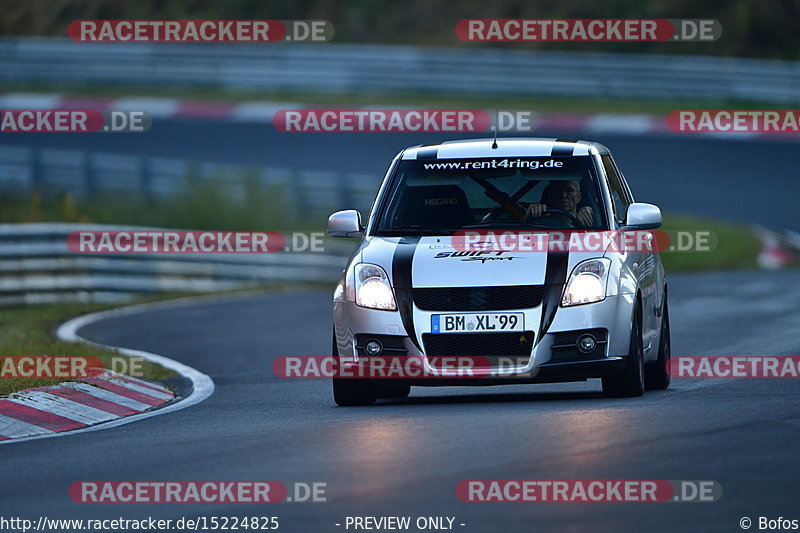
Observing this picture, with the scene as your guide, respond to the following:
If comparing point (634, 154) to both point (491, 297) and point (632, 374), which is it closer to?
point (632, 374)

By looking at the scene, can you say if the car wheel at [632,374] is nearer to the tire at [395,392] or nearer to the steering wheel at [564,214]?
the steering wheel at [564,214]

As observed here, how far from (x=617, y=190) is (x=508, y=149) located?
2.79 feet

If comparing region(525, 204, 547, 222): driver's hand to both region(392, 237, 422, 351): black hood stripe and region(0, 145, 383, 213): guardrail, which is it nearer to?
region(392, 237, 422, 351): black hood stripe

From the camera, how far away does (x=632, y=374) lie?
11211 millimetres

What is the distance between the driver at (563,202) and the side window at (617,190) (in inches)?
10.9

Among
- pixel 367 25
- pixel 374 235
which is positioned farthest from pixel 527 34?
pixel 374 235

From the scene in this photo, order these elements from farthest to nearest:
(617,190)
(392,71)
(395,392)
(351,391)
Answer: (392,71) → (617,190) → (395,392) → (351,391)

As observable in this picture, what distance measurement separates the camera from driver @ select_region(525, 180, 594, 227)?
11.8 meters

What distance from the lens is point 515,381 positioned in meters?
10.9

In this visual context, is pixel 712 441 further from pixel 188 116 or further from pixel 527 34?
pixel 527 34

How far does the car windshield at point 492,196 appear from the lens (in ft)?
38.6

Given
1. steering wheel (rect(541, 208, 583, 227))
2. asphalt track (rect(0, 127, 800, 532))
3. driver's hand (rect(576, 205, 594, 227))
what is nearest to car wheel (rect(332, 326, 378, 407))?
asphalt track (rect(0, 127, 800, 532))

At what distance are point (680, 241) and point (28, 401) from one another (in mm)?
17849

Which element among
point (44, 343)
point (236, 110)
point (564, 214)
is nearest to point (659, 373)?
point (564, 214)
